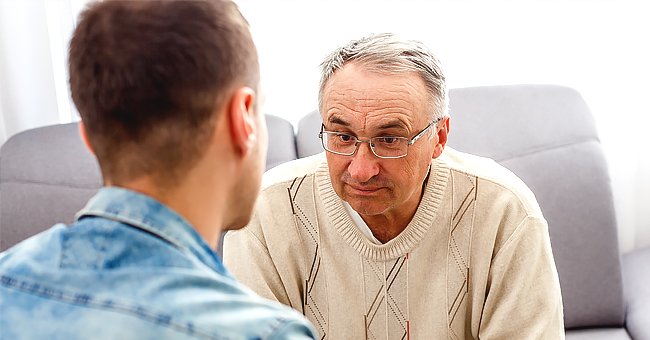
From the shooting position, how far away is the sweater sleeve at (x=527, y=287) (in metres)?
1.71

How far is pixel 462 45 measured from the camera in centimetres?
247

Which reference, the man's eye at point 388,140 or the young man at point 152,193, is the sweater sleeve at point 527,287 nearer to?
the man's eye at point 388,140

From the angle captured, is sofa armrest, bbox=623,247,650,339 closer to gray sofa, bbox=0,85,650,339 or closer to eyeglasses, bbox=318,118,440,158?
gray sofa, bbox=0,85,650,339

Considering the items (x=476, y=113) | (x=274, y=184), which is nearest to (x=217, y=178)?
(x=274, y=184)

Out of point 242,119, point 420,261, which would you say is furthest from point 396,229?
point 242,119

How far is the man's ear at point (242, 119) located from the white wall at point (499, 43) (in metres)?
1.44

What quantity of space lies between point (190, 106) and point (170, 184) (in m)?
0.09

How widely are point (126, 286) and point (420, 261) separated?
1.01 meters

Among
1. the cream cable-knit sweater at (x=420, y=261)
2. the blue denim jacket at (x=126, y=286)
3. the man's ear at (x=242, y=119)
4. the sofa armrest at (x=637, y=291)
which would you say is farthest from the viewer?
the sofa armrest at (x=637, y=291)

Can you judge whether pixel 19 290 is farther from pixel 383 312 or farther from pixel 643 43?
pixel 643 43

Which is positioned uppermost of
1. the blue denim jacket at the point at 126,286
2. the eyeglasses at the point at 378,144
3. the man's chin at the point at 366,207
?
the blue denim jacket at the point at 126,286

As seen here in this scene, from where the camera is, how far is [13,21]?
8.18ft

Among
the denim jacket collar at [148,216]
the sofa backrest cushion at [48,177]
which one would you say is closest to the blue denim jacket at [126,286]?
the denim jacket collar at [148,216]

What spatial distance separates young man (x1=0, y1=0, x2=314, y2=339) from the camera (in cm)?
85
